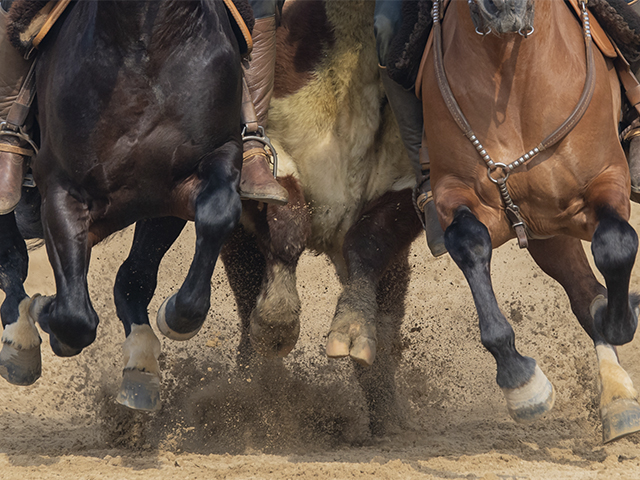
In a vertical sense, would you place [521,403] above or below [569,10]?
below

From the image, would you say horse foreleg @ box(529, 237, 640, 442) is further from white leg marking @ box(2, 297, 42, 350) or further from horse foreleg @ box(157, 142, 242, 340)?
white leg marking @ box(2, 297, 42, 350)

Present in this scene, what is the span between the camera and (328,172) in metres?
4.89

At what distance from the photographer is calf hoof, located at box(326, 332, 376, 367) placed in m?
4.29

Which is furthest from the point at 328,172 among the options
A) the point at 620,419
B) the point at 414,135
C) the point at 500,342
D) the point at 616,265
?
the point at 620,419

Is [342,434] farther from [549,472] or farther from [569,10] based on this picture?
[569,10]

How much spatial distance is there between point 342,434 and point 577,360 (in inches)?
58.7

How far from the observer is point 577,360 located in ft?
18.0

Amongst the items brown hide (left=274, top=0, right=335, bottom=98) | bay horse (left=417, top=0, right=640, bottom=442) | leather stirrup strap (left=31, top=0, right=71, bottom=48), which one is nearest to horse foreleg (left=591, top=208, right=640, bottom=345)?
bay horse (left=417, top=0, right=640, bottom=442)

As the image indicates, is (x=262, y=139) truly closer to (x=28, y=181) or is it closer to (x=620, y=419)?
(x=28, y=181)

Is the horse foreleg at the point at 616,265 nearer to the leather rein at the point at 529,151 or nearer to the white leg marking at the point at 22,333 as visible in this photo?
the leather rein at the point at 529,151

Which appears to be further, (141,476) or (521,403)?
(141,476)

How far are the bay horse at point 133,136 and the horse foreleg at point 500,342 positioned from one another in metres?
0.91

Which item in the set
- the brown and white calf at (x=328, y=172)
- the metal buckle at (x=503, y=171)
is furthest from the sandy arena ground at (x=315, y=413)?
the metal buckle at (x=503, y=171)

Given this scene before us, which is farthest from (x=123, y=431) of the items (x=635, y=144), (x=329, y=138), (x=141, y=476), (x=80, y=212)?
(x=635, y=144)
